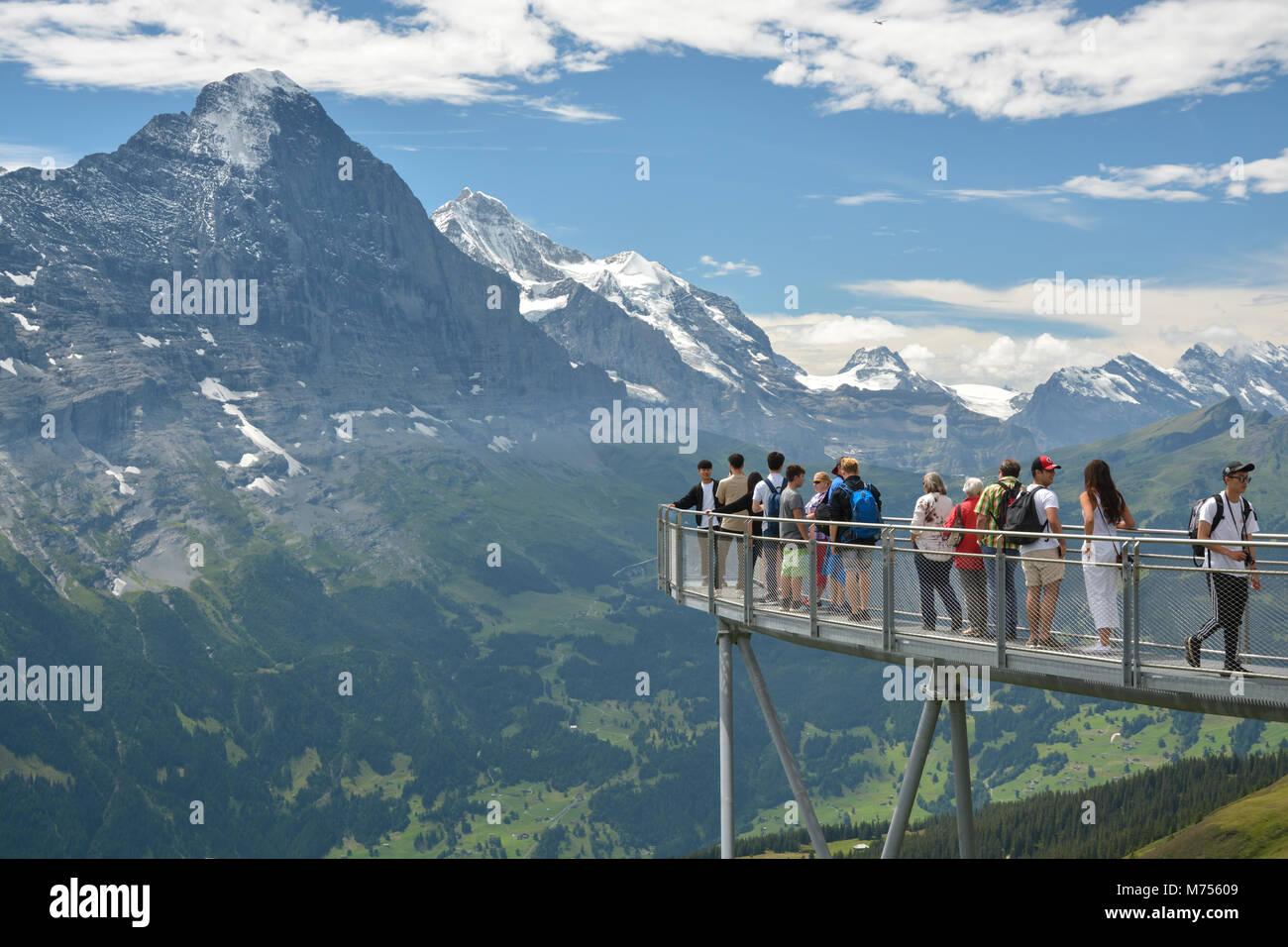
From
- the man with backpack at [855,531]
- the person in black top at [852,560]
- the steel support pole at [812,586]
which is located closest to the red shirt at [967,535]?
the man with backpack at [855,531]

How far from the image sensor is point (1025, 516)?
19.3m

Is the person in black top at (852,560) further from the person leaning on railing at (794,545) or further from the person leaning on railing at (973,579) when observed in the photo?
the person leaning on railing at (973,579)

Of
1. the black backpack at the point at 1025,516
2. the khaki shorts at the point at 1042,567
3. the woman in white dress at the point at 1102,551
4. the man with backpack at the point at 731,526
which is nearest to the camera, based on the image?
the woman in white dress at the point at 1102,551

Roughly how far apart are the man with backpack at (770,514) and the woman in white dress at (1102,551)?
6.39 meters

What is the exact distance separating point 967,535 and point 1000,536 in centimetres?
98

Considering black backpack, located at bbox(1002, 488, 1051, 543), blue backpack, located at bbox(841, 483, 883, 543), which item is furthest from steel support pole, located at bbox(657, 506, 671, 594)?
black backpack, located at bbox(1002, 488, 1051, 543)

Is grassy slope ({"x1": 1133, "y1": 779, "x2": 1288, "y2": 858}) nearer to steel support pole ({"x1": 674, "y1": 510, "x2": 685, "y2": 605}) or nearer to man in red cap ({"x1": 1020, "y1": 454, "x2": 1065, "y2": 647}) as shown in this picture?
steel support pole ({"x1": 674, "y1": 510, "x2": 685, "y2": 605})

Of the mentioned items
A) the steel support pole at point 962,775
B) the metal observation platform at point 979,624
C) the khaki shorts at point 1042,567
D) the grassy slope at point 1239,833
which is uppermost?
the khaki shorts at point 1042,567

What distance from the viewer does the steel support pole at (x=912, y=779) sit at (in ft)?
74.9

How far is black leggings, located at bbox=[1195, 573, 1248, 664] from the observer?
17047mm
